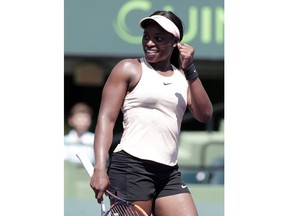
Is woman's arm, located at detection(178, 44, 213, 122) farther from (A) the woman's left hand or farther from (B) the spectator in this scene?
(B) the spectator

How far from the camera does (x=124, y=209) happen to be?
4289mm

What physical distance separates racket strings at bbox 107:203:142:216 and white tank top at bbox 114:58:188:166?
29cm

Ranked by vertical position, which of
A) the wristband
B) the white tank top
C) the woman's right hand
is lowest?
the woman's right hand

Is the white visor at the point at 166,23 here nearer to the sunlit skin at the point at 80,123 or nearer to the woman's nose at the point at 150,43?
the woman's nose at the point at 150,43

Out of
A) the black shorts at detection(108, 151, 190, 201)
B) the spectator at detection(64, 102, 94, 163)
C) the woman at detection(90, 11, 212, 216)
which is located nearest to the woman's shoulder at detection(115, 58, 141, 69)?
the woman at detection(90, 11, 212, 216)

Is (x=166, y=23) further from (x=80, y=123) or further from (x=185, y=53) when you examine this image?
(x=80, y=123)

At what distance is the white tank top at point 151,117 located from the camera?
4391mm

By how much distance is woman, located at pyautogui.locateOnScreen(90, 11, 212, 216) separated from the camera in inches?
173

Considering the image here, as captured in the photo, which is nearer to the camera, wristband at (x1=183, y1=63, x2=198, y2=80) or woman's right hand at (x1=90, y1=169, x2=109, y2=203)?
woman's right hand at (x1=90, y1=169, x2=109, y2=203)

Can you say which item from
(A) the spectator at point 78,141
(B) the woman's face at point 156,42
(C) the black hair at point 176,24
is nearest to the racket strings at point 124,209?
(B) the woman's face at point 156,42

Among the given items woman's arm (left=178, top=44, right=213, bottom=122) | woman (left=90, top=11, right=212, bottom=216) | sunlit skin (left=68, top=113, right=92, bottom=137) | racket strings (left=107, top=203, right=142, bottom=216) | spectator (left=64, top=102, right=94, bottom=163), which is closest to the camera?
racket strings (left=107, top=203, right=142, bottom=216)

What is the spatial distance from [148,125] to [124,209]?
0.47 m

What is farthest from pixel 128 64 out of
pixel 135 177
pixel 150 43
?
pixel 135 177
